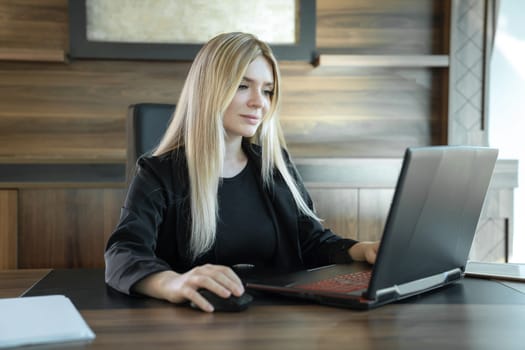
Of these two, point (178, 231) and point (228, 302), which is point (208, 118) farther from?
point (228, 302)

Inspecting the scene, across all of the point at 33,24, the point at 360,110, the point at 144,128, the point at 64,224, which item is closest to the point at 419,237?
the point at 144,128

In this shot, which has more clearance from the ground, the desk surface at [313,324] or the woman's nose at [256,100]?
the woman's nose at [256,100]

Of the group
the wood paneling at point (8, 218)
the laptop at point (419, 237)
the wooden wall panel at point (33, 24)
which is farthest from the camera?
the wooden wall panel at point (33, 24)

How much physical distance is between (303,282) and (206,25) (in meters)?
2.36

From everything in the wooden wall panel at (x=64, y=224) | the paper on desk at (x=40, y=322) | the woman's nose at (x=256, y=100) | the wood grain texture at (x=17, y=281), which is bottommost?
the wooden wall panel at (x=64, y=224)

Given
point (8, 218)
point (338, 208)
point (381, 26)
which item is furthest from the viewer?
point (381, 26)

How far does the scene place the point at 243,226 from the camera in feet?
5.48

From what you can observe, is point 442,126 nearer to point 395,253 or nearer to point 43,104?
point 43,104

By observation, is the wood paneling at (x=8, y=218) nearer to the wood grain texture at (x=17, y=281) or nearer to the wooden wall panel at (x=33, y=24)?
the wooden wall panel at (x=33, y=24)

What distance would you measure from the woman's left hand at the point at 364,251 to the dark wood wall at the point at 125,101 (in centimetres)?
160

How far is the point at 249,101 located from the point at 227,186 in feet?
0.77

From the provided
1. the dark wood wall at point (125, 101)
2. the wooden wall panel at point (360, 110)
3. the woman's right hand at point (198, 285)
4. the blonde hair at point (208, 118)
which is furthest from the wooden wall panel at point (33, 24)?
the woman's right hand at point (198, 285)

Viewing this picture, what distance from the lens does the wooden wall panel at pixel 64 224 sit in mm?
2943

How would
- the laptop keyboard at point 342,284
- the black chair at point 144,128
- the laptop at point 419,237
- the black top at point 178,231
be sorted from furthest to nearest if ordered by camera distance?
the black chair at point 144,128, the black top at point 178,231, the laptop keyboard at point 342,284, the laptop at point 419,237
